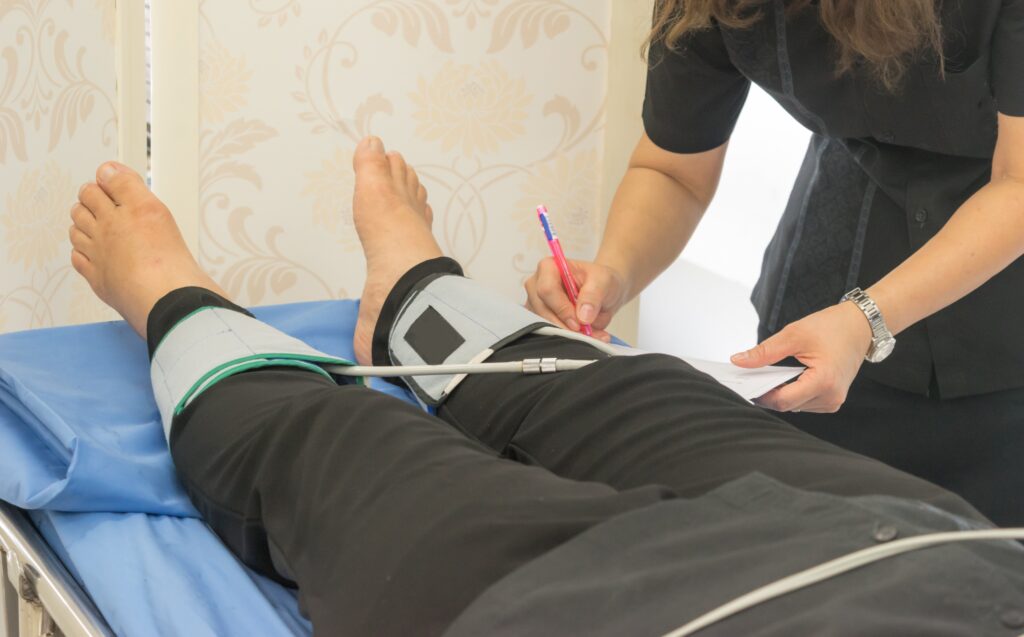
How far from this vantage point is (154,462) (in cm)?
104

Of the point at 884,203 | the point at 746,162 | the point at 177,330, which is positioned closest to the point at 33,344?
the point at 177,330

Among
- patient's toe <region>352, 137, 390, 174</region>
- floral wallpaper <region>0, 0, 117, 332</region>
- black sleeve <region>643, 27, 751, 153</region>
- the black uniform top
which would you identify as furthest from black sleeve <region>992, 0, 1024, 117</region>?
floral wallpaper <region>0, 0, 117, 332</region>

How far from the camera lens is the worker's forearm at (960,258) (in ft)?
3.55

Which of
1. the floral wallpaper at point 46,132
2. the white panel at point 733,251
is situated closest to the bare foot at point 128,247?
the floral wallpaper at point 46,132

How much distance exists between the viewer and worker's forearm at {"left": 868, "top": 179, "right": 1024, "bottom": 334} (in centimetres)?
108

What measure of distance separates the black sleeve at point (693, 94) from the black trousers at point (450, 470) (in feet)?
1.34

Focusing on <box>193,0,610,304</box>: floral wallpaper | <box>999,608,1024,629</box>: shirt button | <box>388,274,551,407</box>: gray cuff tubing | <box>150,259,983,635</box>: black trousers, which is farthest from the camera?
<box>193,0,610,304</box>: floral wallpaper

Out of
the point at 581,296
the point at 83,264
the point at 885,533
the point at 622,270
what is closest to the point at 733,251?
the point at 622,270

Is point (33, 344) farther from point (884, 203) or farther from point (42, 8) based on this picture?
point (884, 203)

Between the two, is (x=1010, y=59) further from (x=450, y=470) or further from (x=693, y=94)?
(x=450, y=470)

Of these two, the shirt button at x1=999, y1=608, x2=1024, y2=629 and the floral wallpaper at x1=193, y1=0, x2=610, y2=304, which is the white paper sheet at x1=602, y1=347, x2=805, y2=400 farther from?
the floral wallpaper at x1=193, y1=0, x2=610, y2=304

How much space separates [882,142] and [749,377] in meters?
0.39

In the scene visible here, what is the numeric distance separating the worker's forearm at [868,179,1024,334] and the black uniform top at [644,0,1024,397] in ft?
0.32

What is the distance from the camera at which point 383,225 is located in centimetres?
149
